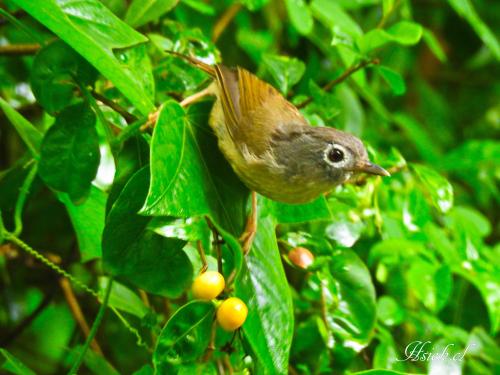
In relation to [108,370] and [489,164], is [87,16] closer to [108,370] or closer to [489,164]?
[108,370]

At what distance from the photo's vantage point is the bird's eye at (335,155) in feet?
5.25

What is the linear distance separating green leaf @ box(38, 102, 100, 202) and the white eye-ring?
545 mm

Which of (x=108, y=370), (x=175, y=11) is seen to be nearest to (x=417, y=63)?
(x=175, y=11)

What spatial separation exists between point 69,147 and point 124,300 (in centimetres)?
45

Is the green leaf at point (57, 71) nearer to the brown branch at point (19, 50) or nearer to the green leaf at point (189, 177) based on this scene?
the green leaf at point (189, 177)

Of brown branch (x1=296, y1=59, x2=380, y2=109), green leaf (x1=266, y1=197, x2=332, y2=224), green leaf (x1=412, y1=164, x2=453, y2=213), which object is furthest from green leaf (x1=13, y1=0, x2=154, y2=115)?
green leaf (x1=412, y1=164, x2=453, y2=213)

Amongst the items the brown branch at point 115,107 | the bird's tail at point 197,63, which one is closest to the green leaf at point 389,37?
the bird's tail at point 197,63

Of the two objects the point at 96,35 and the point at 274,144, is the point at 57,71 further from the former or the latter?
the point at 274,144

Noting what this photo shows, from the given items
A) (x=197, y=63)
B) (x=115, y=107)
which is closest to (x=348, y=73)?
(x=197, y=63)

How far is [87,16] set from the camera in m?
1.26

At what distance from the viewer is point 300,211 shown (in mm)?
1584

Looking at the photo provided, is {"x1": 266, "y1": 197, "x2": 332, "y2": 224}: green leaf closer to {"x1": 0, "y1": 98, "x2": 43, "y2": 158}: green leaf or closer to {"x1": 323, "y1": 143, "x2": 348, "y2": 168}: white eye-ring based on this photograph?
{"x1": 323, "y1": 143, "x2": 348, "y2": 168}: white eye-ring

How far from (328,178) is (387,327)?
2.44 feet

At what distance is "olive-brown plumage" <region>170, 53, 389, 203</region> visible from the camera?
1560 millimetres
